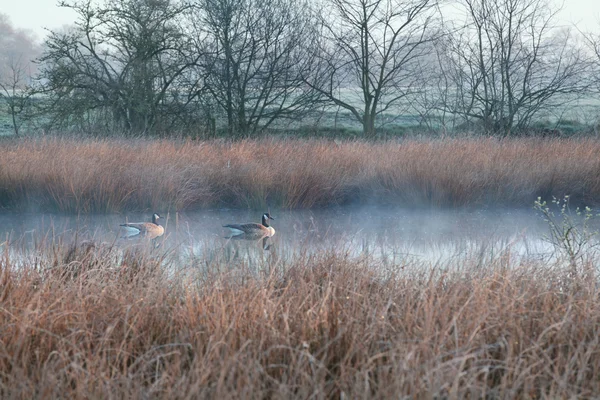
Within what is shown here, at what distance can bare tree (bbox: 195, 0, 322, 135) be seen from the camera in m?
14.8

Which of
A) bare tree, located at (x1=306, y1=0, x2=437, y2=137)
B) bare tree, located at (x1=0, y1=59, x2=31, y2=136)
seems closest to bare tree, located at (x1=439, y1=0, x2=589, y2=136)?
bare tree, located at (x1=306, y1=0, x2=437, y2=137)

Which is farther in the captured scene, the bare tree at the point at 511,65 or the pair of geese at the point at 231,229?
the bare tree at the point at 511,65

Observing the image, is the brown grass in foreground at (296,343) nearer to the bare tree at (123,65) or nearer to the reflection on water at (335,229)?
Answer: the reflection on water at (335,229)

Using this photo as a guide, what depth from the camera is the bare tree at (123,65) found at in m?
14.2

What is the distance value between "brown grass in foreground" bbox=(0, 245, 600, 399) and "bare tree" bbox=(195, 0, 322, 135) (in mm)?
11941

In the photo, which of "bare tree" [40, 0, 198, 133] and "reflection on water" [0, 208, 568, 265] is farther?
"bare tree" [40, 0, 198, 133]

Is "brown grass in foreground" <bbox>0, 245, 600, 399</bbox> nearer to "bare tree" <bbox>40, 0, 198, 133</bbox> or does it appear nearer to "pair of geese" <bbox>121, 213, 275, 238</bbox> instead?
"pair of geese" <bbox>121, 213, 275, 238</bbox>

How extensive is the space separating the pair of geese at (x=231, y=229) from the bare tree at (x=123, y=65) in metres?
7.58

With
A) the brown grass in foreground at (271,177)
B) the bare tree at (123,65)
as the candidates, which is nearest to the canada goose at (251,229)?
the brown grass in foreground at (271,177)

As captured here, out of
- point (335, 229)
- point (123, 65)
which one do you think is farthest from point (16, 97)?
point (335, 229)

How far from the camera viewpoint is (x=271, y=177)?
29.3 feet

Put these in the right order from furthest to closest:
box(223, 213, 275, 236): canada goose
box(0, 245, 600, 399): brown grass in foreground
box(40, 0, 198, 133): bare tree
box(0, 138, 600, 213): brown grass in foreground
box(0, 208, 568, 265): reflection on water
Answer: box(40, 0, 198, 133): bare tree < box(0, 138, 600, 213): brown grass in foreground < box(223, 213, 275, 236): canada goose < box(0, 208, 568, 265): reflection on water < box(0, 245, 600, 399): brown grass in foreground

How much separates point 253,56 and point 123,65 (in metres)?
2.89

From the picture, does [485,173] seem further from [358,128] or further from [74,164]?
[358,128]
